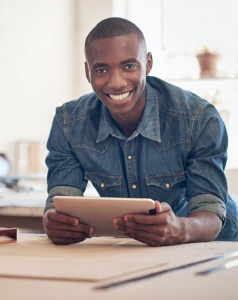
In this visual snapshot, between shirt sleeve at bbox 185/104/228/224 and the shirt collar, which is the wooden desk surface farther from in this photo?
the shirt collar

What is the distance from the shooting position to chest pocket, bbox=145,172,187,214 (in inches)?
54.1

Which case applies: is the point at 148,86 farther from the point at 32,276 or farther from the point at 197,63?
the point at 197,63

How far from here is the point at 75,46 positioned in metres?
4.73

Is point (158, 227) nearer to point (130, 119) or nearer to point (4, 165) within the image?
point (130, 119)

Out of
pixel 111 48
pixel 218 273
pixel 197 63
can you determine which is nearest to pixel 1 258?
pixel 218 273

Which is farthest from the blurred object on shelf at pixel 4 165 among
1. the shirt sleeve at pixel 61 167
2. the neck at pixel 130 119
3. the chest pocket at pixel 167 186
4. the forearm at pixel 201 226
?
the forearm at pixel 201 226

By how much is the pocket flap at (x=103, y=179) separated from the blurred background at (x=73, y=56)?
79.4 inches

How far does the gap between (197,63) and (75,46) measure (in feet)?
4.70

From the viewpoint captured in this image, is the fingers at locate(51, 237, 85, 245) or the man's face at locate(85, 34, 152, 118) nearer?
the fingers at locate(51, 237, 85, 245)

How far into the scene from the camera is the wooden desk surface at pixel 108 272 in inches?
23.9

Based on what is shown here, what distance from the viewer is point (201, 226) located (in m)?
1.15

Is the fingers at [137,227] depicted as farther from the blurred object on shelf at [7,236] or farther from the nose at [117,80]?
the nose at [117,80]

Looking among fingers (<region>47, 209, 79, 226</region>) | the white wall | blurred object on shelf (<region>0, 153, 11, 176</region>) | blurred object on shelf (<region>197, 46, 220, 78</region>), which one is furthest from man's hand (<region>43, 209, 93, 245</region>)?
blurred object on shelf (<region>197, 46, 220, 78</region>)

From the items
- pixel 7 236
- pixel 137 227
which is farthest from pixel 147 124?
pixel 7 236
